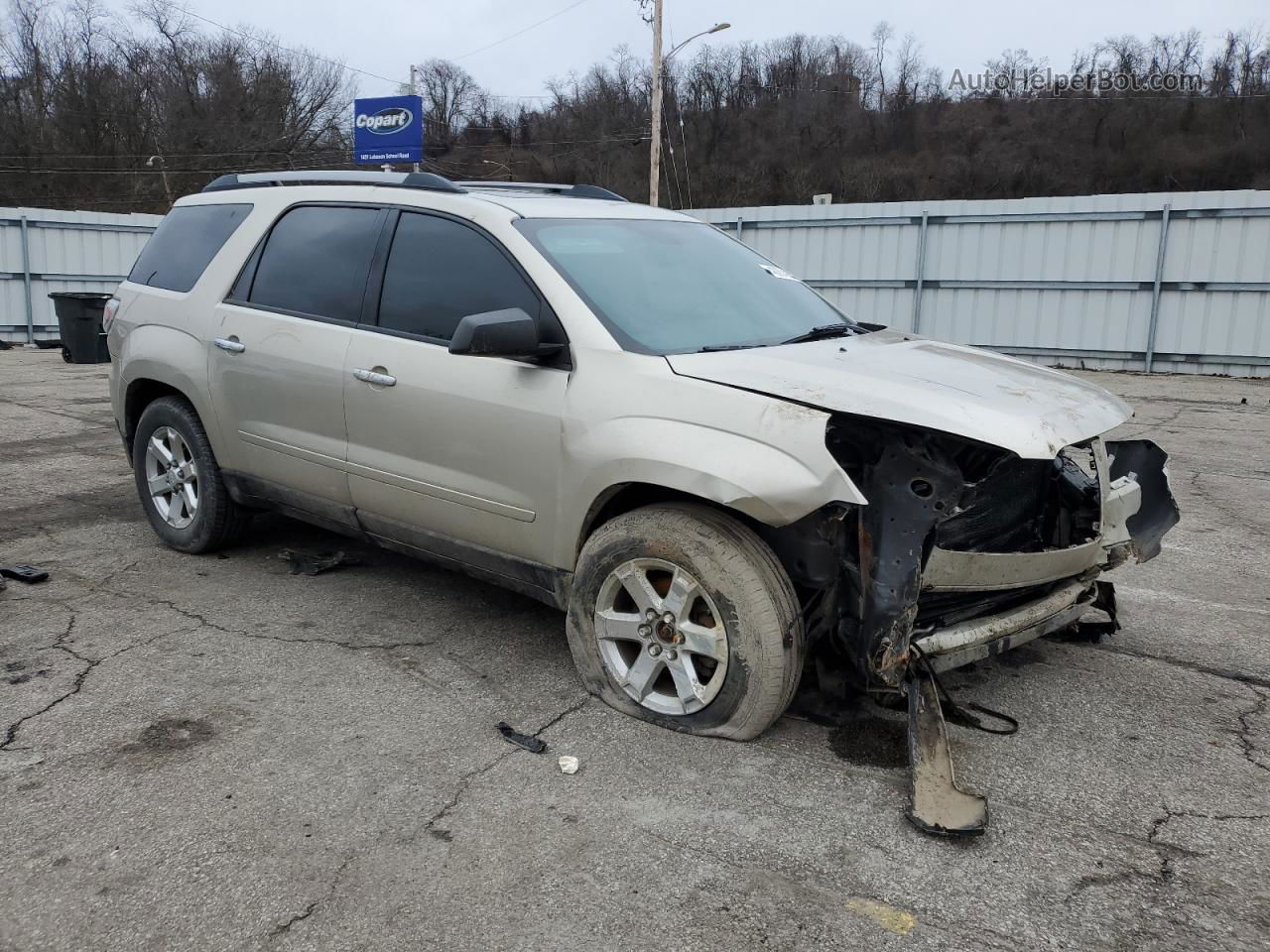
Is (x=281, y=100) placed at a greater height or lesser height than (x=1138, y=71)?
lesser

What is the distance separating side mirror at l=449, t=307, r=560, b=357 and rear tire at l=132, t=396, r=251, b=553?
2.19 meters

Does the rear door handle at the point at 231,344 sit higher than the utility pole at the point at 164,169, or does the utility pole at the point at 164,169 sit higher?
the utility pole at the point at 164,169

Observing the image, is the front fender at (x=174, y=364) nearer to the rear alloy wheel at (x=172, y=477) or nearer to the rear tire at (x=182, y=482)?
the rear tire at (x=182, y=482)

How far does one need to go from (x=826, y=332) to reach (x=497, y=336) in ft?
4.81

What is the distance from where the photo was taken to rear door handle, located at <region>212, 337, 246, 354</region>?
15.3ft

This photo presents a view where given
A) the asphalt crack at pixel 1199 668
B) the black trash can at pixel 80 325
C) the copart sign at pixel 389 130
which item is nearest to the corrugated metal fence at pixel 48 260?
the black trash can at pixel 80 325

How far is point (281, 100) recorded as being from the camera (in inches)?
1697

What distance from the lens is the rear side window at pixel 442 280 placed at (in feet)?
12.5

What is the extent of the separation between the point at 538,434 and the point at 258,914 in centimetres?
175

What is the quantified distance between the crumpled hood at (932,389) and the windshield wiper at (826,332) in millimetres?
89

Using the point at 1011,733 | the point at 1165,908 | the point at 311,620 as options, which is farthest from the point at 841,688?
the point at 311,620

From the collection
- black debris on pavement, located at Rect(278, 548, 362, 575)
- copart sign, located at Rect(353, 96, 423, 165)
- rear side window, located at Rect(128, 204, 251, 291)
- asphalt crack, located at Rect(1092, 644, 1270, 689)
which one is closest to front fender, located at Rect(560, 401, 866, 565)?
asphalt crack, located at Rect(1092, 644, 1270, 689)

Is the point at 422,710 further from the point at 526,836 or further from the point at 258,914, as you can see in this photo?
the point at 258,914

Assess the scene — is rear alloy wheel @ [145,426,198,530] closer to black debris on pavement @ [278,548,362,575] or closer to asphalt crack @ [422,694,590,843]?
black debris on pavement @ [278,548,362,575]
